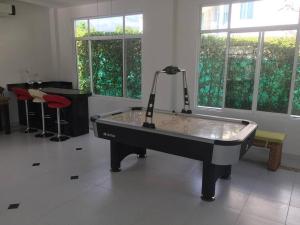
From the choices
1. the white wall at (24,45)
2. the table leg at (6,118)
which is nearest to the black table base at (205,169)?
the table leg at (6,118)

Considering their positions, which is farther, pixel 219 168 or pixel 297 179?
pixel 297 179

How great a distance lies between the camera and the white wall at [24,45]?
20.2 feet

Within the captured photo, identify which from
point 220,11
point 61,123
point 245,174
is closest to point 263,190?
point 245,174

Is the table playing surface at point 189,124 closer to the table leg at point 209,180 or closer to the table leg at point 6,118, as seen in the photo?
the table leg at point 209,180

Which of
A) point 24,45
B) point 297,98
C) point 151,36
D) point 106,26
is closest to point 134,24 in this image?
point 151,36

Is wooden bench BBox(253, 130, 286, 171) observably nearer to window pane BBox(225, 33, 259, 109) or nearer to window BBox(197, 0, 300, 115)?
window BBox(197, 0, 300, 115)

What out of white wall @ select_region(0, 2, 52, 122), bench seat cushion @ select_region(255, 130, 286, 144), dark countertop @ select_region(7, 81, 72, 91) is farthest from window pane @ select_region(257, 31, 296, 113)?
white wall @ select_region(0, 2, 52, 122)

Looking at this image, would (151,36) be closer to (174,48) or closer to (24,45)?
(174,48)

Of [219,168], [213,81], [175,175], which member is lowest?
[175,175]

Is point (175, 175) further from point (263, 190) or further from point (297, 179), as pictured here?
point (297, 179)

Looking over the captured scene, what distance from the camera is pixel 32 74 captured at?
6.83 meters

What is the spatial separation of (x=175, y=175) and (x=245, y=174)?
1094 mm

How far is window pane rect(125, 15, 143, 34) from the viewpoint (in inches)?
233

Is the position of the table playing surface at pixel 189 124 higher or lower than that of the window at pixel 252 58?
lower
